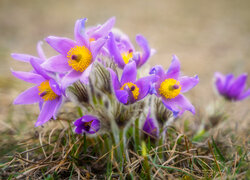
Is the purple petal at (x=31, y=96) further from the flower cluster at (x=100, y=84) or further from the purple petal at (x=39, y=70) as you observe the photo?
the purple petal at (x=39, y=70)

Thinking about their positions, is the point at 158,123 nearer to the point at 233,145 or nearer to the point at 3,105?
the point at 233,145

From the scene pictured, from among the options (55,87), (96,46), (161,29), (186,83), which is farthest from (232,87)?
(161,29)

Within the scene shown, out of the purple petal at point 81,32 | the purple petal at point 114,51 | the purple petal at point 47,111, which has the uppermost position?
the purple petal at point 81,32

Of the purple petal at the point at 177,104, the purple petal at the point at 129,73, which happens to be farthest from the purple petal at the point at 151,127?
the purple petal at the point at 129,73

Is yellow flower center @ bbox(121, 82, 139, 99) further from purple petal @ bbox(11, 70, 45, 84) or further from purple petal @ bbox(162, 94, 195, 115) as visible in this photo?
purple petal @ bbox(11, 70, 45, 84)

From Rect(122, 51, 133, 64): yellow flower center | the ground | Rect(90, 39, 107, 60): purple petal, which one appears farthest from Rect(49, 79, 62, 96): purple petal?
the ground
